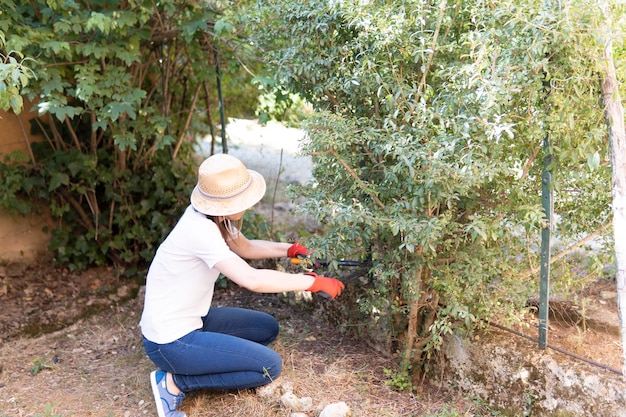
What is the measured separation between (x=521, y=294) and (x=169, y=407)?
6.05 feet

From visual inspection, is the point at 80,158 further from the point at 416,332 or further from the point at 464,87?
the point at 464,87

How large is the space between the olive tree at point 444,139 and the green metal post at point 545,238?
0.03 m

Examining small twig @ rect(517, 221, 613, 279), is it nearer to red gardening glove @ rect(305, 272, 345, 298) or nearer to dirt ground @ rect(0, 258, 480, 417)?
dirt ground @ rect(0, 258, 480, 417)

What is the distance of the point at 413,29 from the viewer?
2.78 meters

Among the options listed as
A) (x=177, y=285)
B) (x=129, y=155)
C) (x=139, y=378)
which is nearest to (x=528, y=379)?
(x=177, y=285)

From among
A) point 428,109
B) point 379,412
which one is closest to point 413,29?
point 428,109

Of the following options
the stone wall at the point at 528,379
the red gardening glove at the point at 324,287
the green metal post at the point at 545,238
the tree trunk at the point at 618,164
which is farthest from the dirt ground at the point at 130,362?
the tree trunk at the point at 618,164

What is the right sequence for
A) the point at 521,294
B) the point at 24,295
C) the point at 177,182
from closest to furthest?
1. the point at 521,294
2. the point at 24,295
3. the point at 177,182

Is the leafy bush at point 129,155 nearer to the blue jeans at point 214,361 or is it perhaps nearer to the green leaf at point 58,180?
the green leaf at point 58,180

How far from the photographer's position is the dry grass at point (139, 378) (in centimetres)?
321

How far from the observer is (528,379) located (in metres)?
2.99

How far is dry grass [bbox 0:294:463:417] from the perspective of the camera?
321cm

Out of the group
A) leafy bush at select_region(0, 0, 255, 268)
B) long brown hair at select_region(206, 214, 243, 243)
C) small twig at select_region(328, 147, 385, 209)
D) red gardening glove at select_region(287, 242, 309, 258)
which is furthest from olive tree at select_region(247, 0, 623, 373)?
leafy bush at select_region(0, 0, 255, 268)

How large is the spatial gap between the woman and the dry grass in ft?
0.61
